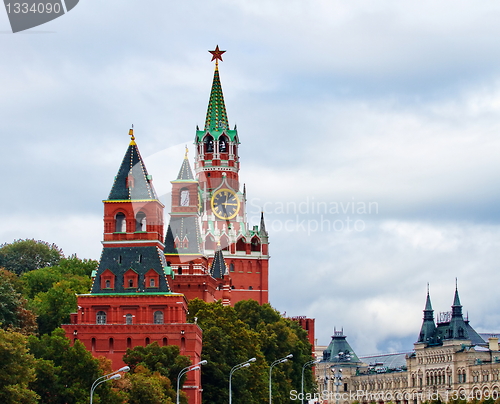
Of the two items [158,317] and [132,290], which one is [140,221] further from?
[158,317]

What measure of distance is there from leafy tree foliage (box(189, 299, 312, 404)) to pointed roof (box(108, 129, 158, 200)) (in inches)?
599

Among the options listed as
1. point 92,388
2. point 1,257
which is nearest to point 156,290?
point 92,388

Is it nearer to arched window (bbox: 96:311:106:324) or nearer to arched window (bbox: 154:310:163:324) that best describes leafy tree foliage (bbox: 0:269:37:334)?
arched window (bbox: 96:311:106:324)

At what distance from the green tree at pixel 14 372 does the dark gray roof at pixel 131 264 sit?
30417 mm

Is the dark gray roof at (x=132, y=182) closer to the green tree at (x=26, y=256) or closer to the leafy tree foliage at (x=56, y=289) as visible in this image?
the leafy tree foliage at (x=56, y=289)

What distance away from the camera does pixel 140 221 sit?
123m

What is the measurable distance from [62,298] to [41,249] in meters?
42.8

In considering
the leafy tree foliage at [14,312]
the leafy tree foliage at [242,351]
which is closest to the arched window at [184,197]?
the leafy tree foliage at [242,351]

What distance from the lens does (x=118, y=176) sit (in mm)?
124750

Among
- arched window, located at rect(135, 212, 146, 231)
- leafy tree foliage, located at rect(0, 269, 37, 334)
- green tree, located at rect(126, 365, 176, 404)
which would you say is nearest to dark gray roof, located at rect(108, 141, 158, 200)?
arched window, located at rect(135, 212, 146, 231)

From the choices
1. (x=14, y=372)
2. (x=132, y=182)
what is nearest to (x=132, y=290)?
(x=132, y=182)

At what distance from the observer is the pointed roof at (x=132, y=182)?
12394cm

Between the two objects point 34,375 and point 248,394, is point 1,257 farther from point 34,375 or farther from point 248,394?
point 34,375

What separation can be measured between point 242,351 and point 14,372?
44735 mm
